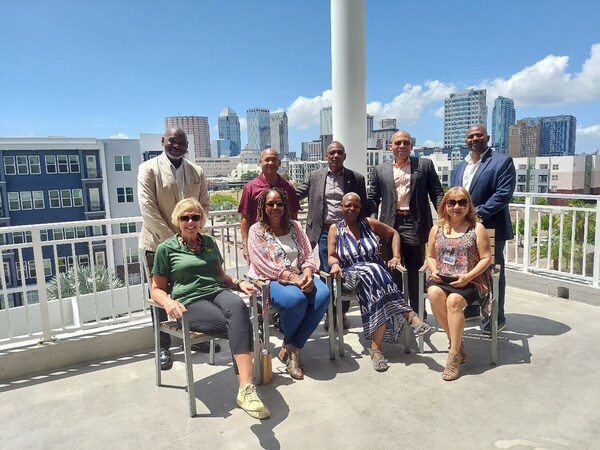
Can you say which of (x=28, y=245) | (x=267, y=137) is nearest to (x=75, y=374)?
(x=28, y=245)

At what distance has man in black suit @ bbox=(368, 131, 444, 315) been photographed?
10.4 feet

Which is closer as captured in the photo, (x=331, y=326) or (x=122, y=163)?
(x=331, y=326)

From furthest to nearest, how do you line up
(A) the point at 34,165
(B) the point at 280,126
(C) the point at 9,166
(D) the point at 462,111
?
(B) the point at 280,126
(D) the point at 462,111
(A) the point at 34,165
(C) the point at 9,166

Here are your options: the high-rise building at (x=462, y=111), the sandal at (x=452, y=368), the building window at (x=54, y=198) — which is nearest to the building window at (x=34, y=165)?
the building window at (x=54, y=198)

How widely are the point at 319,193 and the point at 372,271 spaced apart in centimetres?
78

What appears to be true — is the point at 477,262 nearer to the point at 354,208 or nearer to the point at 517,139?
the point at 354,208

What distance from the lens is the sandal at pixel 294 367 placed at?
105 inches

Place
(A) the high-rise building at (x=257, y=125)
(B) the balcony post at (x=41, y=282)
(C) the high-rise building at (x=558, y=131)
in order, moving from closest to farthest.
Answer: (B) the balcony post at (x=41, y=282) < (C) the high-rise building at (x=558, y=131) < (A) the high-rise building at (x=257, y=125)

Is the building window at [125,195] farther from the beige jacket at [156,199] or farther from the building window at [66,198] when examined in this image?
the beige jacket at [156,199]

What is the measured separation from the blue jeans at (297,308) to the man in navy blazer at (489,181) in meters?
1.43

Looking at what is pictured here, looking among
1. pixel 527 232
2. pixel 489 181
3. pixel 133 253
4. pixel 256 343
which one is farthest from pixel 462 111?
pixel 256 343

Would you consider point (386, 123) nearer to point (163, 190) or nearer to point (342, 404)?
point (163, 190)

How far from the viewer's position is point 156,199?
2867mm

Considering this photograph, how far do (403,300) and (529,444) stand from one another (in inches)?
45.5
